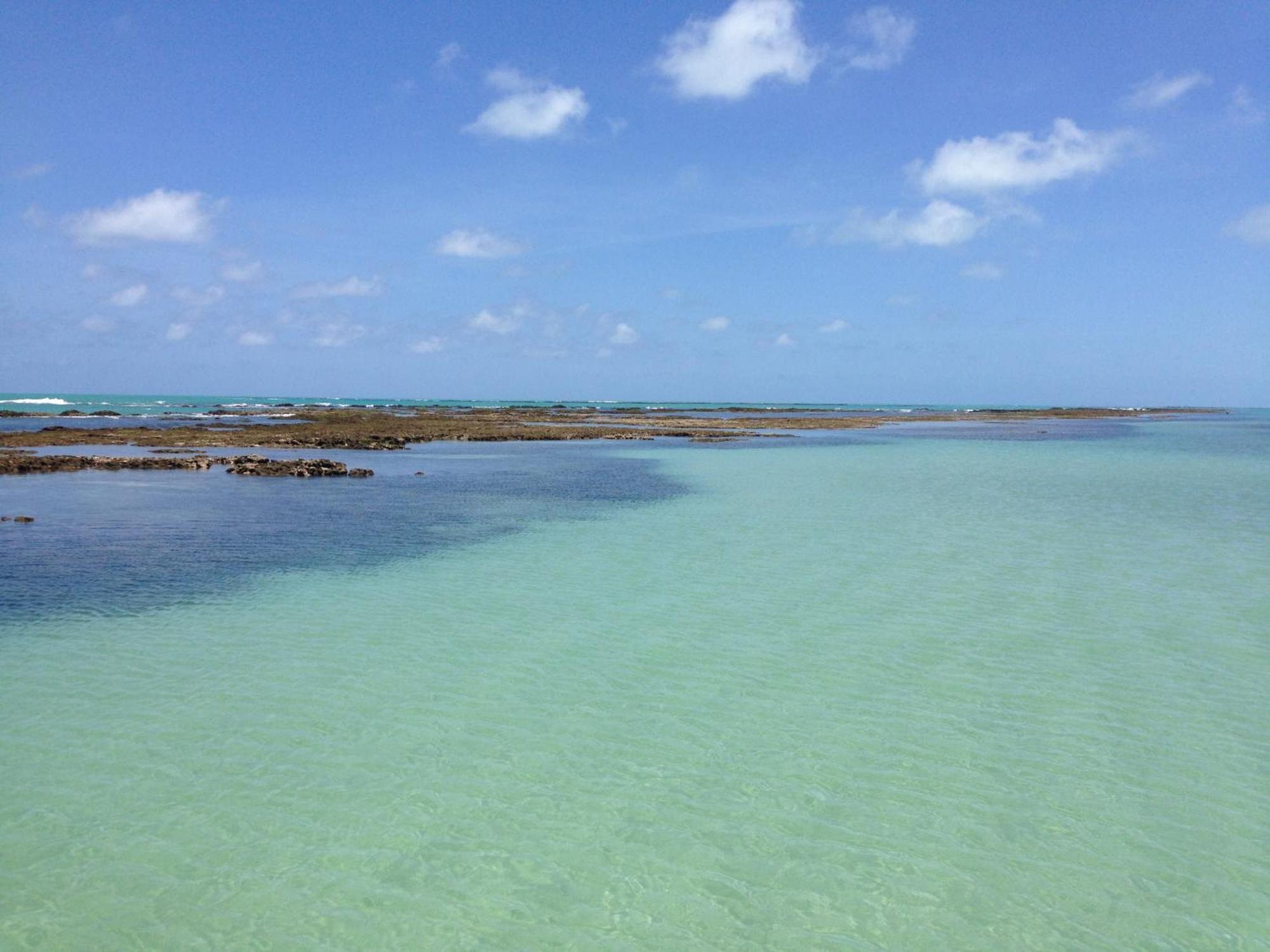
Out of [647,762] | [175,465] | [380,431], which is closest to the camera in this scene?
[647,762]

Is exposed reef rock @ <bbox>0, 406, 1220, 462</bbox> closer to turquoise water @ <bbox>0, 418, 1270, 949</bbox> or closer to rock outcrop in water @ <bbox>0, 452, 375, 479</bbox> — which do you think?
rock outcrop in water @ <bbox>0, 452, 375, 479</bbox>

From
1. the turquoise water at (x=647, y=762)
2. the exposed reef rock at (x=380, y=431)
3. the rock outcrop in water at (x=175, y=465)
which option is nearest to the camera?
the turquoise water at (x=647, y=762)

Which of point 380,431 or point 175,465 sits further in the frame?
point 380,431

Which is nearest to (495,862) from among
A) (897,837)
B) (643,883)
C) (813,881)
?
(643,883)

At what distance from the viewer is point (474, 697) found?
9.79 metres

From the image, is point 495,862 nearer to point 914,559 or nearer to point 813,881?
Result: point 813,881

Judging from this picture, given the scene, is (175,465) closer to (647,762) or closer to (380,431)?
(380,431)

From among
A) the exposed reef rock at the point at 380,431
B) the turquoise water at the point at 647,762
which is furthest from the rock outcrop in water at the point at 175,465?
the turquoise water at the point at 647,762

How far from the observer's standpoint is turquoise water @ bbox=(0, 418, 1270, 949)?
595 centimetres

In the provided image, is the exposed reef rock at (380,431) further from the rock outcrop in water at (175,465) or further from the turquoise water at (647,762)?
the turquoise water at (647,762)

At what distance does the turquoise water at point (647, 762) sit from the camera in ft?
19.5

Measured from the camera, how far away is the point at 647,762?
8.19m

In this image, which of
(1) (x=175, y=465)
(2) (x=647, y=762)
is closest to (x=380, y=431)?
(1) (x=175, y=465)

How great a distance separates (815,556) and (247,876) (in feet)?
45.4
